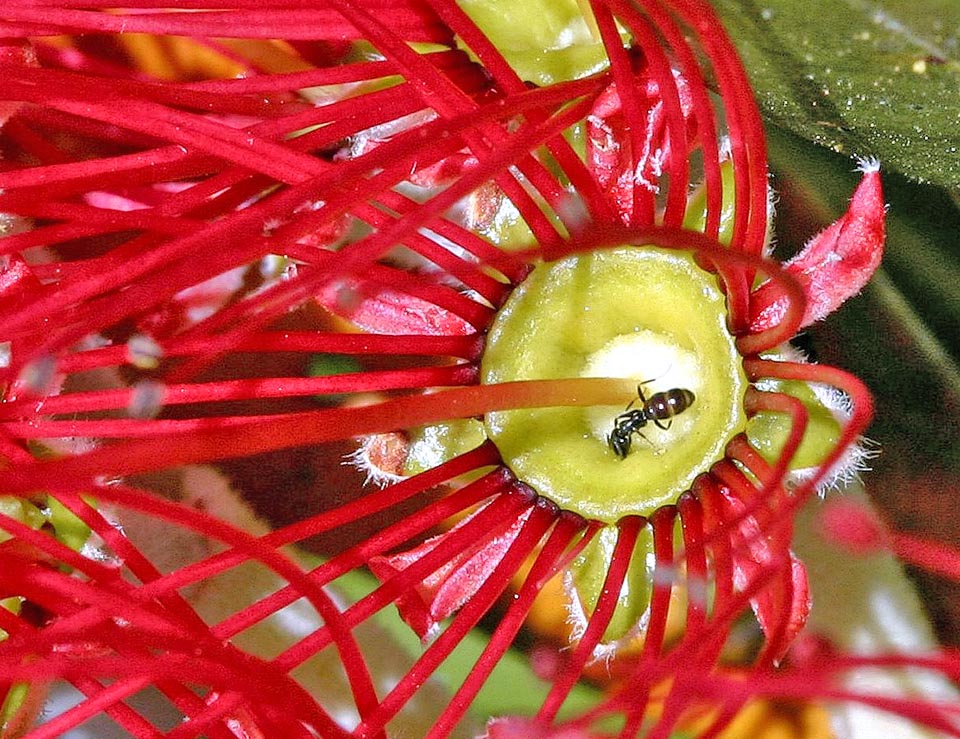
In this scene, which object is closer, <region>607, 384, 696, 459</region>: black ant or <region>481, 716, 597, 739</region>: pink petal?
<region>481, 716, 597, 739</region>: pink petal

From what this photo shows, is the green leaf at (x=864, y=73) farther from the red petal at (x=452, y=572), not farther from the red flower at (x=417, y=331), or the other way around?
the red petal at (x=452, y=572)

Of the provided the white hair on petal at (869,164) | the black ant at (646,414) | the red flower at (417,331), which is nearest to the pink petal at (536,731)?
the red flower at (417,331)

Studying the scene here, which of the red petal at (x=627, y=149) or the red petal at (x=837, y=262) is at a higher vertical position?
the red petal at (x=627, y=149)

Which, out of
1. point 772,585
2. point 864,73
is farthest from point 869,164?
point 772,585

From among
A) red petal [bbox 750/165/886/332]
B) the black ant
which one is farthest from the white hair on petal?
the black ant

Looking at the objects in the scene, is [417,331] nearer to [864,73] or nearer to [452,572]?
[452,572]

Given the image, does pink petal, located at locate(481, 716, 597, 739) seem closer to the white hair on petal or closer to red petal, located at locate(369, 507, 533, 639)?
red petal, located at locate(369, 507, 533, 639)
